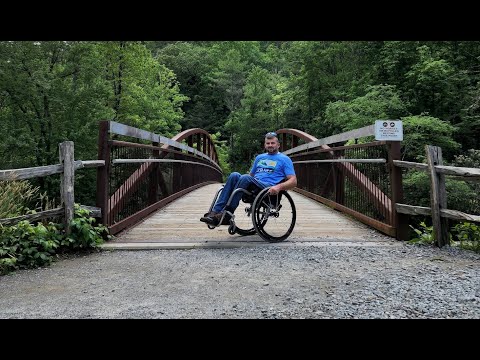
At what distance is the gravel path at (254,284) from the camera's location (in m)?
2.45

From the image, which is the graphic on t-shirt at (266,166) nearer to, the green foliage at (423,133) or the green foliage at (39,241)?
the green foliage at (39,241)

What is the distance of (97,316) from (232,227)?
226 centimetres

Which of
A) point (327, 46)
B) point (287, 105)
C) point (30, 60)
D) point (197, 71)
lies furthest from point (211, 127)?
point (30, 60)

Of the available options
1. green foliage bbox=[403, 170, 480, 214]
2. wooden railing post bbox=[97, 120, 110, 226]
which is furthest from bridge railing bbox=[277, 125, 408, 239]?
wooden railing post bbox=[97, 120, 110, 226]

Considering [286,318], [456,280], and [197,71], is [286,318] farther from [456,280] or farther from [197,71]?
[197,71]

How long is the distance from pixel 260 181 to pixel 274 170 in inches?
8.1

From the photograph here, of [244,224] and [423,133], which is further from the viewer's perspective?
[423,133]

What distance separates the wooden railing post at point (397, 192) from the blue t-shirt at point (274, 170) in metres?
1.14

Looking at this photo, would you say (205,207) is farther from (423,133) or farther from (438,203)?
(423,133)

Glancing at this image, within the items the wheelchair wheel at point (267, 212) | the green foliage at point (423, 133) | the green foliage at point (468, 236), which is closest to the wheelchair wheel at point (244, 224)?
the wheelchair wheel at point (267, 212)

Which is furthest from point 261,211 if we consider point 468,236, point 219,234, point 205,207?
point 205,207

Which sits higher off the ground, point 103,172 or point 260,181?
point 103,172

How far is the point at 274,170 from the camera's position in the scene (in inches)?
181

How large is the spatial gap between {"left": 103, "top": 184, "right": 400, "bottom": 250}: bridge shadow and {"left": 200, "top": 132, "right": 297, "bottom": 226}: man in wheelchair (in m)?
0.33
